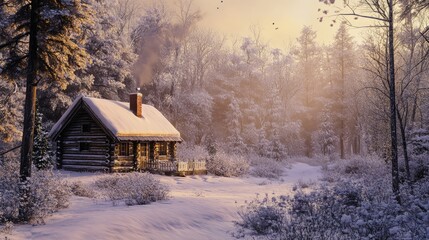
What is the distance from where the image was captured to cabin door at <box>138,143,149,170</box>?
27.7 meters

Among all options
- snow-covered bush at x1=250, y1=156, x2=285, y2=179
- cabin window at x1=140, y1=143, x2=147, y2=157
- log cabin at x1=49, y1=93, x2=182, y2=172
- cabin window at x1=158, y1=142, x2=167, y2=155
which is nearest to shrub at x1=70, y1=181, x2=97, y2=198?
log cabin at x1=49, y1=93, x2=182, y2=172

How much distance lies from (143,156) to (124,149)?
1758mm

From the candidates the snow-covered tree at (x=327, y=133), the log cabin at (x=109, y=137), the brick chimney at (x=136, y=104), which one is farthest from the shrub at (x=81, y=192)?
the snow-covered tree at (x=327, y=133)

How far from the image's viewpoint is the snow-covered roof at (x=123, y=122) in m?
25.4

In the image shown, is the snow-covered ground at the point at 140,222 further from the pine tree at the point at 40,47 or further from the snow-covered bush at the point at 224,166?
the snow-covered bush at the point at 224,166

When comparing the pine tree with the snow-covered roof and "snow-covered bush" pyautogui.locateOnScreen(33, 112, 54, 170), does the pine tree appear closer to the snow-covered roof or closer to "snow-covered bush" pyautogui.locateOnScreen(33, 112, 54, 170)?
the snow-covered roof

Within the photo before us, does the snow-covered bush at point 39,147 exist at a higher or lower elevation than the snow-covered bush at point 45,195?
higher

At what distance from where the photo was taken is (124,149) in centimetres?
2717

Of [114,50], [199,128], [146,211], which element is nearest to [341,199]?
[146,211]

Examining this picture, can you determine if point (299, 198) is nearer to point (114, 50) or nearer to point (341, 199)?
point (341, 199)

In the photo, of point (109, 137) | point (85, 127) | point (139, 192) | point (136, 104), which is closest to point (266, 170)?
point (136, 104)

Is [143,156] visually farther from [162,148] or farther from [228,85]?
[228,85]

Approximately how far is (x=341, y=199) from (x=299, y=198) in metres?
1.73

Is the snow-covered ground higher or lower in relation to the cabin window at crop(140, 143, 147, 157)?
lower
